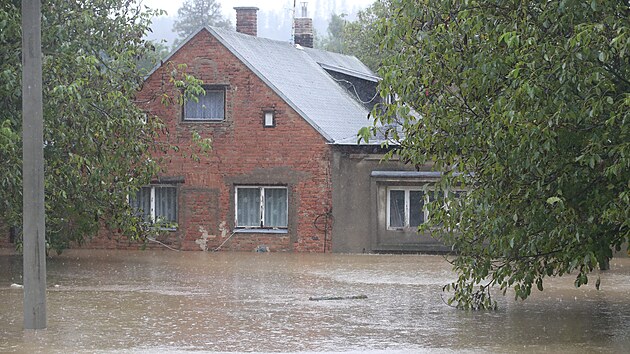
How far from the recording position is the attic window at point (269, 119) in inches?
1302

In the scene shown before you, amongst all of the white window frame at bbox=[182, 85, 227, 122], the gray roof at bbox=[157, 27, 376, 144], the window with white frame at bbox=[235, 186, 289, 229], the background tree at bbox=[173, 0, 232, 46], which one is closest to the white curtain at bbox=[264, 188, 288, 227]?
the window with white frame at bbox=[235, 186, 289, 229]

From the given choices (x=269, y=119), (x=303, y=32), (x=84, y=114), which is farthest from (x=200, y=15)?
(x=84, y=114)

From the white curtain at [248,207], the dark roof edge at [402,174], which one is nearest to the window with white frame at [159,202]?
the white curtain at [248,207]

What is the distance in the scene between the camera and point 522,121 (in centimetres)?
1384

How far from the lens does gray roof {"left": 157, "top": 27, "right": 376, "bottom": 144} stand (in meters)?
33.1

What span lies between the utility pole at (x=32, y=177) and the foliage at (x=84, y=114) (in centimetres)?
338

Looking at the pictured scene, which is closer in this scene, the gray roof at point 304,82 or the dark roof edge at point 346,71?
the gray roof at point 304,82

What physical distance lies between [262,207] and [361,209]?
2.91 meters

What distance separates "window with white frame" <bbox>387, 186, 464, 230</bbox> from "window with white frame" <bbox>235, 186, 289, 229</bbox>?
300 cm

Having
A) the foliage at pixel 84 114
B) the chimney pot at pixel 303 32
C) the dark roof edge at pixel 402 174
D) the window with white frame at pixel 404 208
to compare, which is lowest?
the window with white frame at pixel 404 208

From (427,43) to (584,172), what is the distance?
3203 millimetres

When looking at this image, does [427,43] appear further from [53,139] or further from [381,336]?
[53,139]

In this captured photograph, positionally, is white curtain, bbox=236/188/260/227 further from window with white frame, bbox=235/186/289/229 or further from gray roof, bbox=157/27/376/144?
gray roof, bbox=157/27/376/144

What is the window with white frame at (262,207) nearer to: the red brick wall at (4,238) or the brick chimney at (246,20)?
the red brick wall at (4,238)
